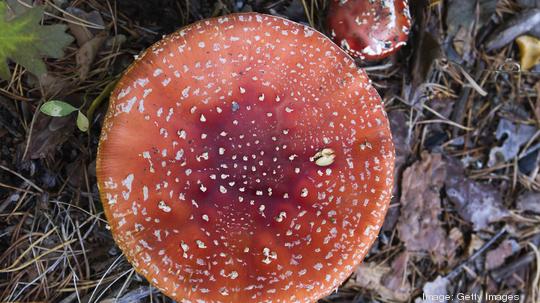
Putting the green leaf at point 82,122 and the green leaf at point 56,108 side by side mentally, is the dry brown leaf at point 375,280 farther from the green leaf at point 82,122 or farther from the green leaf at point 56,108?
the green leaf at point 56,108

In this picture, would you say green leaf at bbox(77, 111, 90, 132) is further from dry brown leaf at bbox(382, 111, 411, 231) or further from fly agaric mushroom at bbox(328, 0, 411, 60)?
dry brown leaf at bbox(382, 111, 411, 231)

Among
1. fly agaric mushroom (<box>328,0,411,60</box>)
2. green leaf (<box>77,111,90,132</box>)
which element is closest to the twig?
fly agaric mushroom (<box>328,0,411,60</box>)

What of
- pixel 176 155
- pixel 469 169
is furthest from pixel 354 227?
pixel 469 169

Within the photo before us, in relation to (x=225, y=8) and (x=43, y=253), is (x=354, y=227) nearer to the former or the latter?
(x=225, y=8)

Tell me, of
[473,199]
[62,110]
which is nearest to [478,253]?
[473,199]

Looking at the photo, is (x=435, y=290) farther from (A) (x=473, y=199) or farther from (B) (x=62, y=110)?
(B) (x=62, y=110)

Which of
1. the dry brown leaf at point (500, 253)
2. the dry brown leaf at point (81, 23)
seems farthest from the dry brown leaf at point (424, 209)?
the dry brown leaf at point (81, 23)
